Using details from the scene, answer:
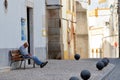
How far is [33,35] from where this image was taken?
89.1 ft

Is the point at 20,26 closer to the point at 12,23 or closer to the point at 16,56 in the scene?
the point at 12,23

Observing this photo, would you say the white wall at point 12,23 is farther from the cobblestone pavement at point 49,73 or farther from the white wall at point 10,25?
the cobblestone pavement at point 49,73

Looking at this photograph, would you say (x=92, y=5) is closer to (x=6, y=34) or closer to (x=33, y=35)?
(x=33, y=35)

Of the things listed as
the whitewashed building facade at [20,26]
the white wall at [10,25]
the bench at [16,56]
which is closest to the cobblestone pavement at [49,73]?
the bench at [16,56]

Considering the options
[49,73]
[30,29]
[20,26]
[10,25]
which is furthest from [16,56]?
[30,29]

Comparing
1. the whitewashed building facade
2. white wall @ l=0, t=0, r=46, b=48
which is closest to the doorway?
the whitewashed building facade

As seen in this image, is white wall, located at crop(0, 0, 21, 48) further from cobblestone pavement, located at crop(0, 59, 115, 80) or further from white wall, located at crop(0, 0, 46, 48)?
cobblestone pavement, located at crop(0, 59, 115, 80)

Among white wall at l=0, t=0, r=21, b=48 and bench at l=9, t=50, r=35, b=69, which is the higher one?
white wall at l=0, t=0, r=21, b=48

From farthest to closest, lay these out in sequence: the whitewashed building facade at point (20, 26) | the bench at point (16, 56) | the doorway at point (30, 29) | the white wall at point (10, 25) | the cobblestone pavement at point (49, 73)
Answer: the doorway at point (30, 29) < the bench at point (16, 56) < the whitewashed building facade at point (20, 26) < the white wall at point (10, 25) < the cobblestone pavement at point (49, 73)

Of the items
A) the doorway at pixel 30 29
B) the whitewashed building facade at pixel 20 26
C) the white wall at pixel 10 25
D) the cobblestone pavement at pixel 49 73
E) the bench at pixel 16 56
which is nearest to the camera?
the cobblestone pavement at pixel 49 73

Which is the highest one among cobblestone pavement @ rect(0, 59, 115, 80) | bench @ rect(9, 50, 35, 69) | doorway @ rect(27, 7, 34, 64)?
doorway @ rect(27, 7, 34, 64)

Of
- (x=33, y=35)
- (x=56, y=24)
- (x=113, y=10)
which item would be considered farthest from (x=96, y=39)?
(x=33, y=35)

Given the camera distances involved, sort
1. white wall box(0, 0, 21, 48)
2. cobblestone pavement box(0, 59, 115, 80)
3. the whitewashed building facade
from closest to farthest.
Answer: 1. cobblestone pavement box(0, 59, 115, 80)
2. white wall box(0, 0, 21, 48)
3. the whitewashed building facade

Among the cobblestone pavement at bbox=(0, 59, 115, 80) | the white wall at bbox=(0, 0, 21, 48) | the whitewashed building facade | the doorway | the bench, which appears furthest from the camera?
the doorway
